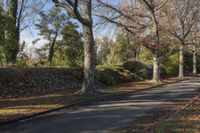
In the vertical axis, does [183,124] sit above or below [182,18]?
below

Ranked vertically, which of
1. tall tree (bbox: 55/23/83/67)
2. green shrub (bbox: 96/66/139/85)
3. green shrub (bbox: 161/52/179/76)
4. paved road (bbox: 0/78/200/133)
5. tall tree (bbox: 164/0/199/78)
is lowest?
paved road (bbox: 0/78/200/133)

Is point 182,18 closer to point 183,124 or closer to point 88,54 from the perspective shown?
point 88,54

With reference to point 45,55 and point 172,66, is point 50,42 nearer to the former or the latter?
point 45,55

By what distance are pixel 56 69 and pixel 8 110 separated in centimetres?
1324

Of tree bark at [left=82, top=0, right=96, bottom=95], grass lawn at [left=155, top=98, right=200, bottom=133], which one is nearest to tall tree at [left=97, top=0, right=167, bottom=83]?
tree bark at [left=82, top=0, right=96, bottom=95]

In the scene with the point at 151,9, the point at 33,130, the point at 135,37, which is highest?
the point at 151,9

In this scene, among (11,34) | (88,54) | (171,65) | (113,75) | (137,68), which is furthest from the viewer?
(171,65)

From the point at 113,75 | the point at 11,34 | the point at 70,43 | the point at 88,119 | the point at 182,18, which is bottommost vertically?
the point at 88,119

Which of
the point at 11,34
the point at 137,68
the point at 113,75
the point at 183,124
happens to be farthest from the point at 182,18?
the point at 183,124

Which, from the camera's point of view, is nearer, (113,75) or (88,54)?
(88,54)

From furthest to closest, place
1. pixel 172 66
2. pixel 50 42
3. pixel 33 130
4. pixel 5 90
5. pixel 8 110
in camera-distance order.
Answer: pixel 172 66 < pixel 50 42 < pixel 5 90 < pixel 8 110 < pixel 33 130

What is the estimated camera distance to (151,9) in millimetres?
38031

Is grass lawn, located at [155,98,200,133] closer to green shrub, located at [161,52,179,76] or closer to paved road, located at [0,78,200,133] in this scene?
paved road, located at [0,78,200,133]

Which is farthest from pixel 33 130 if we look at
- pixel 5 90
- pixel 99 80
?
pixel 99 80
